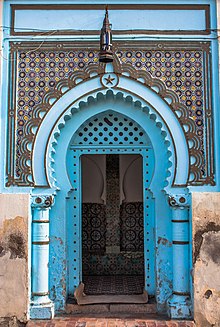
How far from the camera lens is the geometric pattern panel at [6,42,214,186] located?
530 centimetres

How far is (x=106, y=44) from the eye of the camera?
16.0ft

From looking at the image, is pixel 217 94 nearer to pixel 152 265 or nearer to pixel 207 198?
pixel 207 198

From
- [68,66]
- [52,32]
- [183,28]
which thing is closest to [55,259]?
[68,66]

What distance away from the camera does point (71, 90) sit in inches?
211

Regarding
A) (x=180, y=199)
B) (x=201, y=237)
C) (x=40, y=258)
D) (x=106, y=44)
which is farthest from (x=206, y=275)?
(x=106, y=44)

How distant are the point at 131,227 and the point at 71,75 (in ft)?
12.3

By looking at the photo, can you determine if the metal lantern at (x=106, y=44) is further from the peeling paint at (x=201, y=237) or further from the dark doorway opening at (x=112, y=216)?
the dark doorway opening at (x=112, y=216)

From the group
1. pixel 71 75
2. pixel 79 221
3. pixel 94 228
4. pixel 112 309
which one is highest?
pixel 71 75

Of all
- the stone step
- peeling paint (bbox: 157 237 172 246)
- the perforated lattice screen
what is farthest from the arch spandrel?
the stone step

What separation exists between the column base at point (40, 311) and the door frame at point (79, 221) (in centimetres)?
51

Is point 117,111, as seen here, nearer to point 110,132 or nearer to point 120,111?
point 120,111

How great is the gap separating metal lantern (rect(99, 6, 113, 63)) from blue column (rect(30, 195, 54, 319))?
1.72m

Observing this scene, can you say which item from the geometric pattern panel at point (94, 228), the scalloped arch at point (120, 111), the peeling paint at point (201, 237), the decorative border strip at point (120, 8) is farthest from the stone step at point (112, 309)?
the decorative border strip at point (120, 8)

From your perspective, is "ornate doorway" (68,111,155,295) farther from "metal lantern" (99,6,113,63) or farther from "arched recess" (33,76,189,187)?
"metal lantern" (99,6,113,63)
